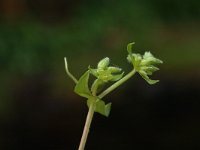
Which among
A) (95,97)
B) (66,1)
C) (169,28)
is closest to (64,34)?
(66,1)

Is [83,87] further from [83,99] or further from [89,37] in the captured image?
[83,99]

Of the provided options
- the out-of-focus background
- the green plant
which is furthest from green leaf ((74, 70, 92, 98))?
the out-of-focus background

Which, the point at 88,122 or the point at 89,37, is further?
the point at 89,37

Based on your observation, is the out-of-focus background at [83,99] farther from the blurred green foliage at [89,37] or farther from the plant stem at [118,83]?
the plant stem at [118,83]

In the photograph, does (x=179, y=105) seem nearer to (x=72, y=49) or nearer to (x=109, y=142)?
(x=109, y=142)

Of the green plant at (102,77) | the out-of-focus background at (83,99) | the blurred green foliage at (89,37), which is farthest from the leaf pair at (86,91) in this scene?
the out-of-focus background at (83,99)

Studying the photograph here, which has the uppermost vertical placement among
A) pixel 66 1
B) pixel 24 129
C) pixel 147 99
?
pixel 66 1

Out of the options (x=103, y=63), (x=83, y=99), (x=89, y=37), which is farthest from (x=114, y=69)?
(x=83, y=99)

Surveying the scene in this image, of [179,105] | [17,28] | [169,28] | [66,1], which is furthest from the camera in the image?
[169,28]
